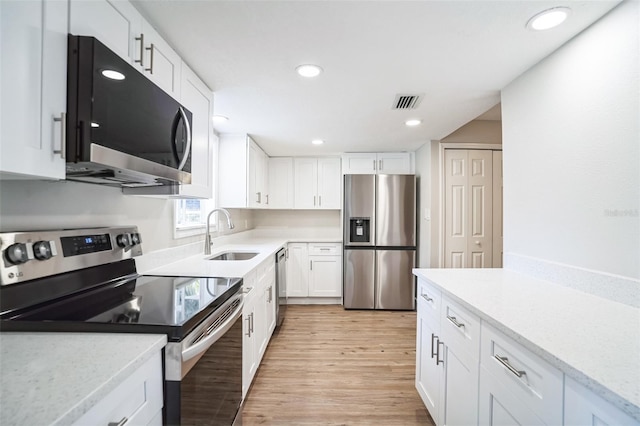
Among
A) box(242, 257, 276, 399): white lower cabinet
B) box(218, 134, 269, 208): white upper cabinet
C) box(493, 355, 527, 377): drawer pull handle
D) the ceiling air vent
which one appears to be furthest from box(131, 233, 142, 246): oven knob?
the ceiling air vent

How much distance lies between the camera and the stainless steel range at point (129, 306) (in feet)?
2.90

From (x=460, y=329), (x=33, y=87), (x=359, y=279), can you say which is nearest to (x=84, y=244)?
(x=33, y=87)

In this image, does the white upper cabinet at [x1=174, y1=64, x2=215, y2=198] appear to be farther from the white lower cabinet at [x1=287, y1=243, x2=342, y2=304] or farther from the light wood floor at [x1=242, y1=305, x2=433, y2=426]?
the white lower cabinet at [x1=287, y1=243, x2=342, y2=304]

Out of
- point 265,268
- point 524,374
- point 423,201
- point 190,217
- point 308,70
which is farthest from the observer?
point 423,201

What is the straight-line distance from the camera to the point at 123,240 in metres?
1.44

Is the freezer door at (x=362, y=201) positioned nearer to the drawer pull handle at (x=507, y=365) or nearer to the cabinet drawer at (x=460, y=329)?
the cabinet drawer at (x=460, y=329)

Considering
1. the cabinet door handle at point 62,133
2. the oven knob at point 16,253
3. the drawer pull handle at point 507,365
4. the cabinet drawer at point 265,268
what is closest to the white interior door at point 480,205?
the cabinet drawer at point 265,268

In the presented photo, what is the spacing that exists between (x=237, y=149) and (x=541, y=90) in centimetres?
265

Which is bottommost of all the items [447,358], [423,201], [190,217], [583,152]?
[447,358]

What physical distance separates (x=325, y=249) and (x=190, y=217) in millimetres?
1991

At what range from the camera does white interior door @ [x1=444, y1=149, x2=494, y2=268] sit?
3.29 m

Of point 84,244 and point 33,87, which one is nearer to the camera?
point 33,87

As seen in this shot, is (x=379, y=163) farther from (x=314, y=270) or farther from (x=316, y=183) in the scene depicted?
(x=314, y=270)

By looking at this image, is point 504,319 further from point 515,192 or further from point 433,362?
point 515,192
